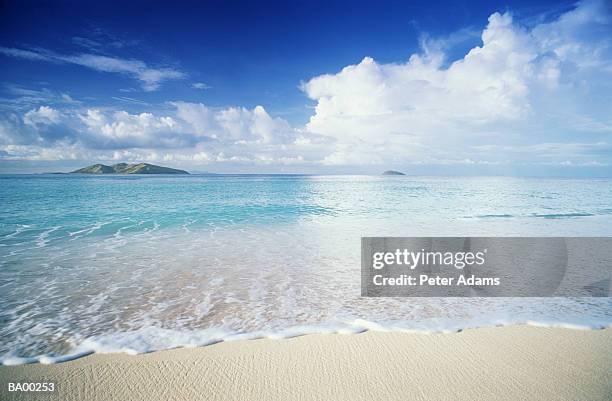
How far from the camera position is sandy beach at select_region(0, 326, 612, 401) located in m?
3.04

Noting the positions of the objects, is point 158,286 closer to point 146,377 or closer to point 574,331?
point 146,377

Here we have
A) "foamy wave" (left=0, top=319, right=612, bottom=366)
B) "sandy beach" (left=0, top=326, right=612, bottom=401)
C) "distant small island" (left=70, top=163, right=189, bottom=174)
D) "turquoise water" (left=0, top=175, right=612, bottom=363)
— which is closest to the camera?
"sandy beach" (left=0, top=326, right=612, bottom=401)

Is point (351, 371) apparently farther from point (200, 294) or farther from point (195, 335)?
point (200, 294)

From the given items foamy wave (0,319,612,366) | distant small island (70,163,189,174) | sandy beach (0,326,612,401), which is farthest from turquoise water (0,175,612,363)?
distant small island (70,163,189,174)

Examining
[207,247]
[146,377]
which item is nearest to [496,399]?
[146,377]

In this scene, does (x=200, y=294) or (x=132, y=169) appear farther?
(x=132, y=169)

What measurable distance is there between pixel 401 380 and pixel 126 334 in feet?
11.9

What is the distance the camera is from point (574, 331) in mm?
4234

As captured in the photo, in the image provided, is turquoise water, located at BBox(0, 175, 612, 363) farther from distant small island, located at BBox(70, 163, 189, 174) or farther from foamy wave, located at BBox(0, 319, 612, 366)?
distant small island, located at BBox(70, 163, 189, 174)

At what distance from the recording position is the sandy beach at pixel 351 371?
9.98 feet

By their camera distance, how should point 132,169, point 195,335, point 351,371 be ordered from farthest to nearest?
point 132,169, point 195,335, point 351,371

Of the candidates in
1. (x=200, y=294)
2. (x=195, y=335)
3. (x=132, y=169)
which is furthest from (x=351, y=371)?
(x=132, y=169)

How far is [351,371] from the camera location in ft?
11.0

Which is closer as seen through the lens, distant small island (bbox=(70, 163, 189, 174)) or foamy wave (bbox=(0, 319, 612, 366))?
foamy wave (bbox=(0, 319, 612, 366))
